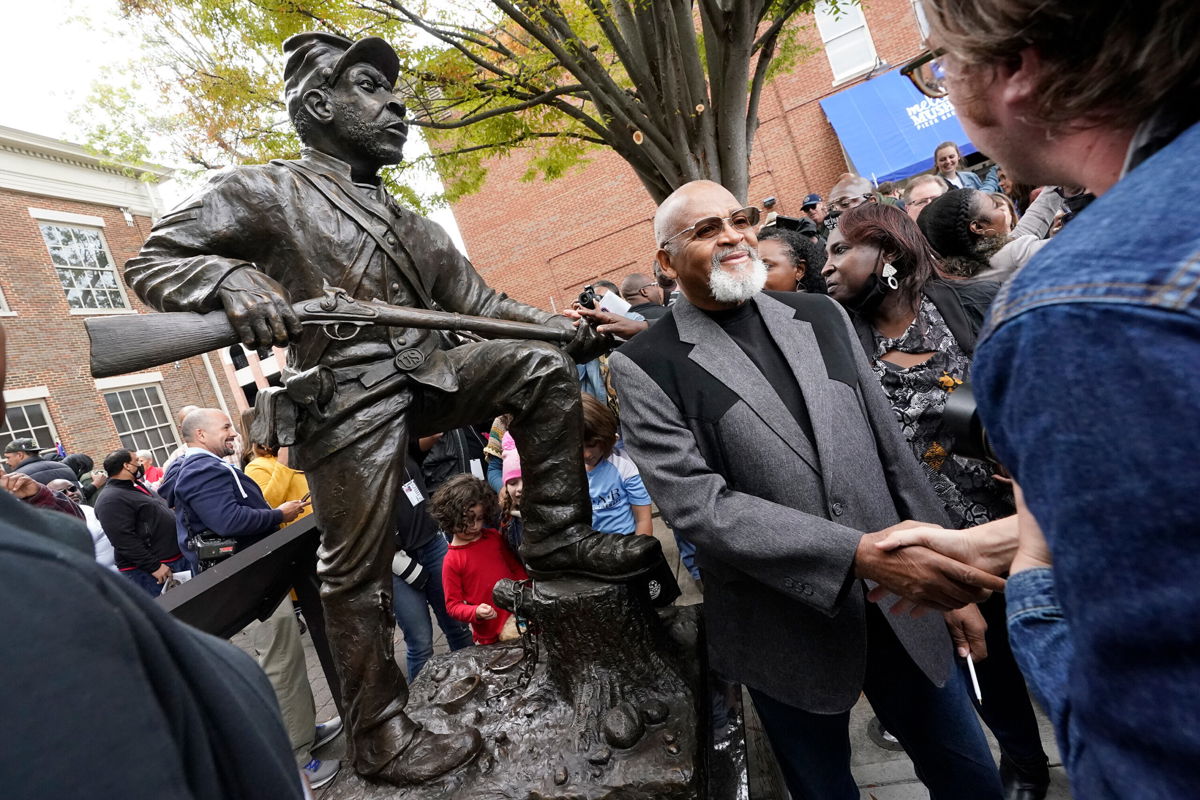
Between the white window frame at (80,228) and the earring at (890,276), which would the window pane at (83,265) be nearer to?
the white window frame at (80,228)

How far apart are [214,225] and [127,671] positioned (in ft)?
6.08

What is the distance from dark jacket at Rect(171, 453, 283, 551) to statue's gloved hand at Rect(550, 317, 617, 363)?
250 cm

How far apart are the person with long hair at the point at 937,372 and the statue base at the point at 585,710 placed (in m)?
0.94

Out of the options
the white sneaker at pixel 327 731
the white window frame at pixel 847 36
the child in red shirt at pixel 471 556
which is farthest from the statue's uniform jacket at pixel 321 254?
the white window frame at pixel 847 36

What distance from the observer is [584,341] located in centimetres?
257

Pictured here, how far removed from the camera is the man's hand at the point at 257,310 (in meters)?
1.81

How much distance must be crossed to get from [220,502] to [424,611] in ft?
4.49

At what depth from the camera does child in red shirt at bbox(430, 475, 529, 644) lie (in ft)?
11.3

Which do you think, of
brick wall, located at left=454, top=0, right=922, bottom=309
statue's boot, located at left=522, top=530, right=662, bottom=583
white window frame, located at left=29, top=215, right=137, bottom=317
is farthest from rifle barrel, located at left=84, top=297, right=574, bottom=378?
white window frame, located at left=29, top=215, right=137, bottom=317

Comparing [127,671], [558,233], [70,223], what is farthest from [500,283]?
[127,671]

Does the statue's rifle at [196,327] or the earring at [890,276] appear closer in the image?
the statue's rifle at [196,327]

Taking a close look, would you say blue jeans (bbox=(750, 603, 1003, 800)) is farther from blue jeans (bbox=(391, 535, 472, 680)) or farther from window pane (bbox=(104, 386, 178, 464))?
window pane (bbox=(104, 386, 178, 464))

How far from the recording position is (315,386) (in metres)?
2.08

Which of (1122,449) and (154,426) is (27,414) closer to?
(154,426)
